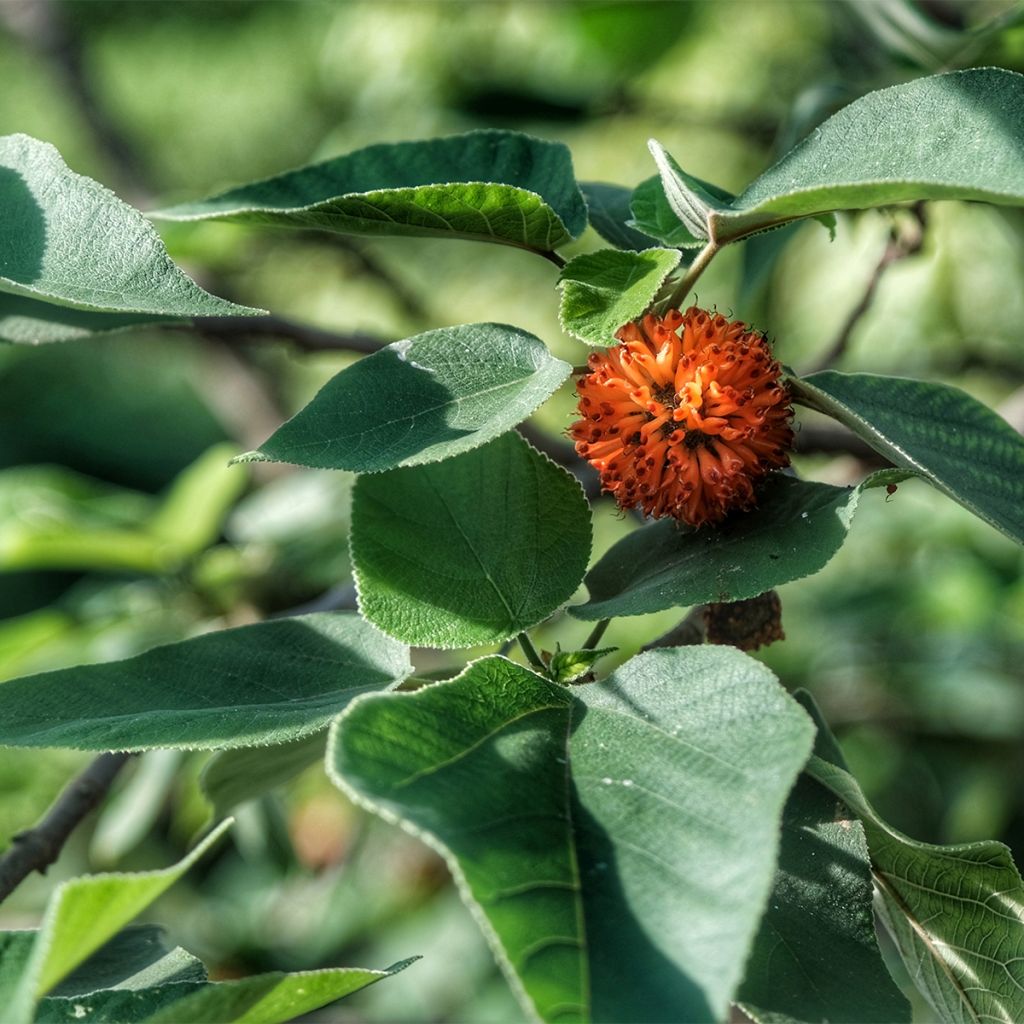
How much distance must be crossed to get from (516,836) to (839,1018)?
171mm

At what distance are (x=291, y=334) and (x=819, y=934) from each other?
2.40 ft

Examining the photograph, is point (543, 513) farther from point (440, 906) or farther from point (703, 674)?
point (440, 906)

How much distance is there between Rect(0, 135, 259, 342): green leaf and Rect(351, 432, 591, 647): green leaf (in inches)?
5.5

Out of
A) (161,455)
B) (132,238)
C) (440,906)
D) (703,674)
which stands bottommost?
(161,455)

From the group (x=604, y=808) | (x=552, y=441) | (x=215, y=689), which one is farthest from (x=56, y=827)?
(x=552, y=441)

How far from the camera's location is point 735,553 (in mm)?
536

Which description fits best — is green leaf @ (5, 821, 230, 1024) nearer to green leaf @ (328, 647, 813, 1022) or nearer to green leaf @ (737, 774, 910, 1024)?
green leaf @ (328, 647, 813, 1022)

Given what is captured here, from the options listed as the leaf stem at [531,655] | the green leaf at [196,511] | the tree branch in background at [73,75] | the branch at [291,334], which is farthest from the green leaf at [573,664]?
the tree branch in background at [73,75]

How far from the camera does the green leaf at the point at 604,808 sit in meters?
0.36

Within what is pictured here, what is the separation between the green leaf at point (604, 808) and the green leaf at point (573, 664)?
58 mm

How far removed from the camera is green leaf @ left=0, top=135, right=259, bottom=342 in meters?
0.49

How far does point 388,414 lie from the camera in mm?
539

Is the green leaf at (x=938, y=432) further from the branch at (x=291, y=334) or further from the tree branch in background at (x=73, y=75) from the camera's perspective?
the tree branch in background at (x=73, y=75)

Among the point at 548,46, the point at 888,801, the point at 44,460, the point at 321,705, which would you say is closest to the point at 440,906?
the point at 888,801
